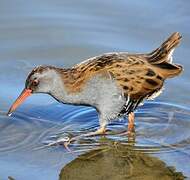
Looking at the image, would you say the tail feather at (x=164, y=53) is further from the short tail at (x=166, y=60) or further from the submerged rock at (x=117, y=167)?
the submerged rock at (x=117, y=167)

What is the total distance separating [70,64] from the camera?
31.6 ft

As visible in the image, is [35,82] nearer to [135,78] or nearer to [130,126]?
[135,78]

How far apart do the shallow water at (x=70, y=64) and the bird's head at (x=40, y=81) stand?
0.54m

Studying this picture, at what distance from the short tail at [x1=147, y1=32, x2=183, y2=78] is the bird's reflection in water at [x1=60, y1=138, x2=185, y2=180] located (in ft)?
3.11

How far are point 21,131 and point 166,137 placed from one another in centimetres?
169

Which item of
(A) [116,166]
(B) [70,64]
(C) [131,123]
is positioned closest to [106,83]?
(C) [131,123]

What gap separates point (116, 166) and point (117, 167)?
3 cm

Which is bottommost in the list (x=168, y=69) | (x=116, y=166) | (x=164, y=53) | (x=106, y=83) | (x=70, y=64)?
(x=116, y=166)

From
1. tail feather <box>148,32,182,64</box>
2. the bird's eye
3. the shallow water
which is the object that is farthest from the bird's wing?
A: the bird's eye

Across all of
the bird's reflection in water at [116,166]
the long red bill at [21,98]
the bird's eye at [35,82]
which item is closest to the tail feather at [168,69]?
the bird's reflection in water at [116,166]

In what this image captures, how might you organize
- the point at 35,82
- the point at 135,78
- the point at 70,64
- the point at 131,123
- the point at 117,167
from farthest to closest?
the point at 70,64, the point at 131,123, the point at 135,78, the point at 35,82, the point at 117,167

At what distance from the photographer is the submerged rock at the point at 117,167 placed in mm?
7223

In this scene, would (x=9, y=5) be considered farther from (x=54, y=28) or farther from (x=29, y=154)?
(x=29, y=154)

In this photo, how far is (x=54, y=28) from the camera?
33.9 ft
